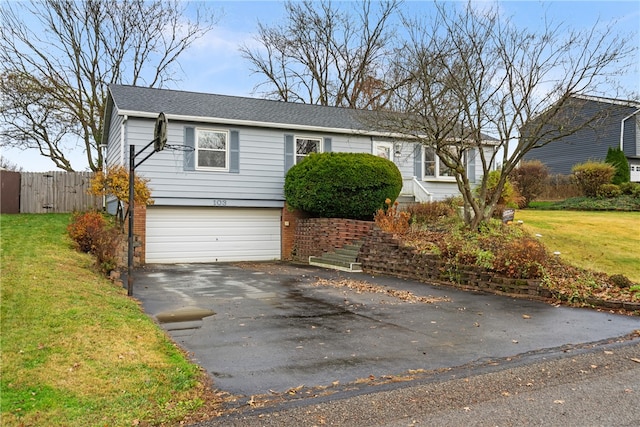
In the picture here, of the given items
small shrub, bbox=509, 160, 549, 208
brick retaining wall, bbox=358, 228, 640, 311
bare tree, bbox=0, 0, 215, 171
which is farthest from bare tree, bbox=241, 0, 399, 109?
brick retaining wall, bbox=358, 228, 640, 311

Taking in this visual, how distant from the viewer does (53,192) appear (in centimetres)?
1952

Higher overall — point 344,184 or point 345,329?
point 344,184

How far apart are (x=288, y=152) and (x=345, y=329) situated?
37.0 feet

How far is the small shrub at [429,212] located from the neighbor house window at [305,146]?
431cm

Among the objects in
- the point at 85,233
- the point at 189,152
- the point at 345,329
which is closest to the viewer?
the point at 345,329

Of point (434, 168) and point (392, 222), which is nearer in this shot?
point (392, 222)

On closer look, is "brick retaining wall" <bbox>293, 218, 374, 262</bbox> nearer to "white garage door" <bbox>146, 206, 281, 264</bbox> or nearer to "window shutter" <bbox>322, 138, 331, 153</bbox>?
"white garage door" <bbox>146, 206, 281, 264</bbox>

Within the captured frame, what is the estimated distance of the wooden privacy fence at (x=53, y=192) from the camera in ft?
63.2

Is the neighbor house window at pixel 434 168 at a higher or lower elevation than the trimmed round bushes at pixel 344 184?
higher

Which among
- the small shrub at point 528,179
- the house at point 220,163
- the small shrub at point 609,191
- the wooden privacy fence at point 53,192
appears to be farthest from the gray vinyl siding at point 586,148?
the wooden privacy fence at point 53,192

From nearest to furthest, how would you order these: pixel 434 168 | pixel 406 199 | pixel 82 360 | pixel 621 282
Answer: pixel 82 360, pixel 621 282, pixel 406 199, pixel 434 168

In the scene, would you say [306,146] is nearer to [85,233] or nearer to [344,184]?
[344,184]

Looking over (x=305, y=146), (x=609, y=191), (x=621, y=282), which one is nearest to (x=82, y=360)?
(x=621, y=282)

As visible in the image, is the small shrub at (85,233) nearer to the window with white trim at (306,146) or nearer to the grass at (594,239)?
the window with white trim at (306,146)
